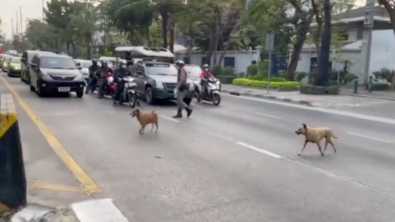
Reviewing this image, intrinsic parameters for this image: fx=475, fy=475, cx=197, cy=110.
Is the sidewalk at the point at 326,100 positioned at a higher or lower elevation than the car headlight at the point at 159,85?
lower

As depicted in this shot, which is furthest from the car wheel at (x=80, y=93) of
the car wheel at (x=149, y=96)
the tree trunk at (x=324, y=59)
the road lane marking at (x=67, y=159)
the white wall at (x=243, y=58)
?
the white wall at (x=243, y=58)

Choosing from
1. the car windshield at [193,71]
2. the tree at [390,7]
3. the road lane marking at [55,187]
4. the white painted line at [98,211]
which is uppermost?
the tree at [390,7]

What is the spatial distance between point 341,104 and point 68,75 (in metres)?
11.2

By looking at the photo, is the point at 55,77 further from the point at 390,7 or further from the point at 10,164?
the point at 390,7

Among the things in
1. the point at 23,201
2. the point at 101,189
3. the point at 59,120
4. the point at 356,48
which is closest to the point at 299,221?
the point at 101,189

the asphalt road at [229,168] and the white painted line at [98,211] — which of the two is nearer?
the white painted line at [98,211]

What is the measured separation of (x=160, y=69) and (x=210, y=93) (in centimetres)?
222

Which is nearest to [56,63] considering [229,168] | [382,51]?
[229,168]

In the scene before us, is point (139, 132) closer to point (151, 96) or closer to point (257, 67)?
point (151, 96)

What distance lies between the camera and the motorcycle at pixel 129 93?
16.4 metres

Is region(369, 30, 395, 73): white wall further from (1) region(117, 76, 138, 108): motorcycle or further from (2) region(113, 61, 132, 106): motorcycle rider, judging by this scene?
(1) region(117, 76, 138, 108): motorcycle

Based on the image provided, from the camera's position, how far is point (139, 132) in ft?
35.3

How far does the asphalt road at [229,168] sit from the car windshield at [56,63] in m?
6.51

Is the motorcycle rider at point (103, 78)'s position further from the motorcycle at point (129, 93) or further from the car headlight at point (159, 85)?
the car headlight at point (159, 85)
